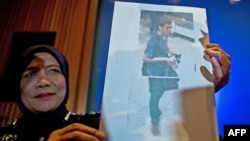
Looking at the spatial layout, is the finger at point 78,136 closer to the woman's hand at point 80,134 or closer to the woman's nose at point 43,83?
the woman's hand at point 80,134

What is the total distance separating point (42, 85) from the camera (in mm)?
793

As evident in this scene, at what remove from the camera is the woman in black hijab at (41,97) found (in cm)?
80

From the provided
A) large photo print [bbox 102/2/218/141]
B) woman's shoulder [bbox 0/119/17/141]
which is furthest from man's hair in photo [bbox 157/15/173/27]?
woman's shoulder [bbox 0/119/17/141]

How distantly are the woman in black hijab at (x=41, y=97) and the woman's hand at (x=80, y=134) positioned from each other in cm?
17

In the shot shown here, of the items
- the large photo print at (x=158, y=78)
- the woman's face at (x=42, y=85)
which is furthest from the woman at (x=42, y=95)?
the large photo print at (x=158, y=78)

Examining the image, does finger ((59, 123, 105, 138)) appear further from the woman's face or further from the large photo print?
the woman's face

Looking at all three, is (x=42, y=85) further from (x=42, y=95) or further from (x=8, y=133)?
(x=8, y=133)

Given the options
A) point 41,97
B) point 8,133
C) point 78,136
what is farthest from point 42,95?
point 78,136

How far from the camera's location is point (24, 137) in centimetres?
82

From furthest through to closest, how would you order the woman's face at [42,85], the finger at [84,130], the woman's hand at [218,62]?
the woman's face at [42,85] < the woman's hand at [218,62] < the finger at [84,130]

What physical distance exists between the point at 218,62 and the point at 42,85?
0.45 meters

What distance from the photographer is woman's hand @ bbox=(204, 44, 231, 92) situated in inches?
26.1

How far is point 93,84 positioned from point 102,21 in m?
0.25

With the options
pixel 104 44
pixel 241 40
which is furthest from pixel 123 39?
pixel 241 40
